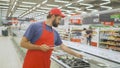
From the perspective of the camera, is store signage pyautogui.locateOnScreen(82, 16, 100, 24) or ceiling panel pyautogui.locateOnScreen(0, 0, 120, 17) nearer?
store signage pyautogui.locateOnScreen(82, 16, 100, 24)

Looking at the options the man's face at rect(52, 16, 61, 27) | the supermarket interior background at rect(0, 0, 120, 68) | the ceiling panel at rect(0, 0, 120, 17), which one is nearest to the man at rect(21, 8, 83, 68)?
the man's face at rect(52, 16, 61, 27)

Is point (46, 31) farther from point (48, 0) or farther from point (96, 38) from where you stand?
point (48, 0)

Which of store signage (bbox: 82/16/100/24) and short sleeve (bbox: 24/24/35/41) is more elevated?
short sleeve (bbox: 24/24/35/41)

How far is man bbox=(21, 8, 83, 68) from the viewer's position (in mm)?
2304

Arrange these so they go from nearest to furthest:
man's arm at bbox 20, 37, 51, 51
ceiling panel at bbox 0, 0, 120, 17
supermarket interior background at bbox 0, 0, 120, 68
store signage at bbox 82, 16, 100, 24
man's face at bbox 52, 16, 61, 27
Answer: man's arm at bbox 20, 37, 51, 51, man's face at bbox 52, 16, 61, 27, supermarket interior background at bbox 0, 0, 120, 68, store signage at bbox 82, 16, 100, 24, ceiling panel at bbox 0, 0, 120, 17

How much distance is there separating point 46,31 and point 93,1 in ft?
61.3

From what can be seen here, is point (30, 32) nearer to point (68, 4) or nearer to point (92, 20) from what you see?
point (92, 20)

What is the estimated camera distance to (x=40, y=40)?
2377mm

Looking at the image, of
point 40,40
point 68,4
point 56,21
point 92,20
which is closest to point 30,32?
point 40,40

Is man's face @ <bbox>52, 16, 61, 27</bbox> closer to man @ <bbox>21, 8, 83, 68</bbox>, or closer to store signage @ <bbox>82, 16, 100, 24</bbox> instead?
man @ <bbox>21, 8, 83, 68</bbox>

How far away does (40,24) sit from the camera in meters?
2.37

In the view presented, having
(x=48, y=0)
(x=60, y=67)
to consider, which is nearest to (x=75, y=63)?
(x=60, y=67)

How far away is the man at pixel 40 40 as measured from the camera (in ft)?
7.56

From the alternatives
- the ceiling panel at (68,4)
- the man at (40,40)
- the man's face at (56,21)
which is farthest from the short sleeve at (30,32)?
the ceiling panel at (68,4)
